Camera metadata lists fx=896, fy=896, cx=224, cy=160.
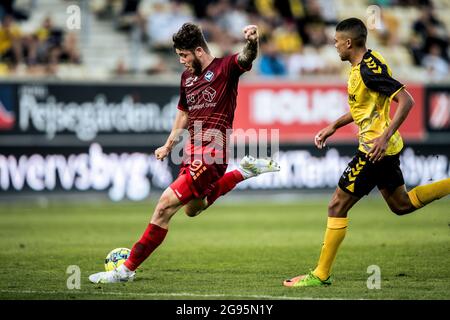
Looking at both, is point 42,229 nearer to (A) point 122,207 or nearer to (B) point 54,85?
(A) point 122,207

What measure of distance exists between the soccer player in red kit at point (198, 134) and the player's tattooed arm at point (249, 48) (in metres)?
0.01

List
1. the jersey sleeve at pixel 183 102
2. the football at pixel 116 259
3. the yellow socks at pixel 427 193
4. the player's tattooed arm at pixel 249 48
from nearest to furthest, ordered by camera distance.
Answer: the player's tattooed arm at pixel 249 48 < the yellow socks at pixel 427 193 < the football at pixel 116 259 < the jersey sleeve at pixel 183 102

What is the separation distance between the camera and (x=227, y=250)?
40.5 feet

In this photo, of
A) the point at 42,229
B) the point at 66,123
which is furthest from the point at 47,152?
the point at 42,229

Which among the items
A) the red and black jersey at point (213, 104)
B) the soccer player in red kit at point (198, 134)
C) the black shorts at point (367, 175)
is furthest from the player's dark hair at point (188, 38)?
the black shorts at point (367, 175)

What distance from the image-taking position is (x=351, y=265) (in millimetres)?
10578

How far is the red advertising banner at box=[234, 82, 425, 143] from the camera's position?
21.5m

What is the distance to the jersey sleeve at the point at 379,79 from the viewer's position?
843cm

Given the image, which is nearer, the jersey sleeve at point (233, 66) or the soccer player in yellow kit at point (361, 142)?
the soccer player in yellow kit at point (361, 142)

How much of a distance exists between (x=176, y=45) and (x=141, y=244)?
2040mm

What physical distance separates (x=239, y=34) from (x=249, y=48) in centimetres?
1598

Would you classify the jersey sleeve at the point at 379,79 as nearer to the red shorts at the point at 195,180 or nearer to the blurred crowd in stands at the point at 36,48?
the red shorts at the point at 195,180

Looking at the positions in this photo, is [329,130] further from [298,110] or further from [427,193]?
[298,110]
